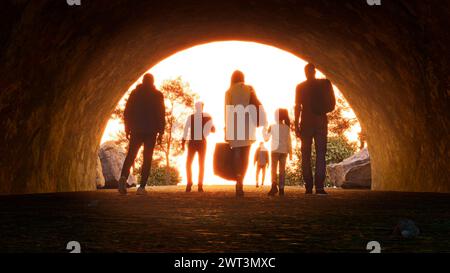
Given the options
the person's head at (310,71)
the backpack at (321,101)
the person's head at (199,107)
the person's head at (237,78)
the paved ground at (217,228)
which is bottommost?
the paved ground at (217,228)

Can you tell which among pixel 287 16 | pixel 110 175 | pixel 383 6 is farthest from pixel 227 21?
pixel 110 175

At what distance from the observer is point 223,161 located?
40.3ft

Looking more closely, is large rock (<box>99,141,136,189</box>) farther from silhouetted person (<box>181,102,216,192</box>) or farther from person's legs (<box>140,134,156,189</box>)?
person's legs (<box>140,134,156,189</box>)

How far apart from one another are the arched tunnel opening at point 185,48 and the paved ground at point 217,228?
0.05 ft

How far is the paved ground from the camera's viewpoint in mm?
4121

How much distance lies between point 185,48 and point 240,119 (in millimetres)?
6117

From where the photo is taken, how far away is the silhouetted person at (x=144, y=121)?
38.2 ft

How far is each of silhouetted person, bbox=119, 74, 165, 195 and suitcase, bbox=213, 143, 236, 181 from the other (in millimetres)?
1237

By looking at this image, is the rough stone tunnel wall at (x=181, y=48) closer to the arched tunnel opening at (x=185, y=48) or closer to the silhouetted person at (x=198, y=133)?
the arched tunnel opening at (x=185, y=48)

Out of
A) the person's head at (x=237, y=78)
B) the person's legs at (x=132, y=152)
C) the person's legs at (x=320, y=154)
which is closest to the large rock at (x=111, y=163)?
the person's legs at (x=132, y=152)

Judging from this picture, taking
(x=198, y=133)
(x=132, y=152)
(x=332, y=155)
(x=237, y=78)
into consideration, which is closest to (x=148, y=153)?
(x=132, y=152)

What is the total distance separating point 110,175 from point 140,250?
18.2 meters

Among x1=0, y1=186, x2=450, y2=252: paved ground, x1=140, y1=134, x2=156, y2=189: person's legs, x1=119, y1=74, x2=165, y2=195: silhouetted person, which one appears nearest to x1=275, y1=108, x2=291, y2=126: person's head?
x1=119, y1=74, x2=165, y2=195: silhouetted person
